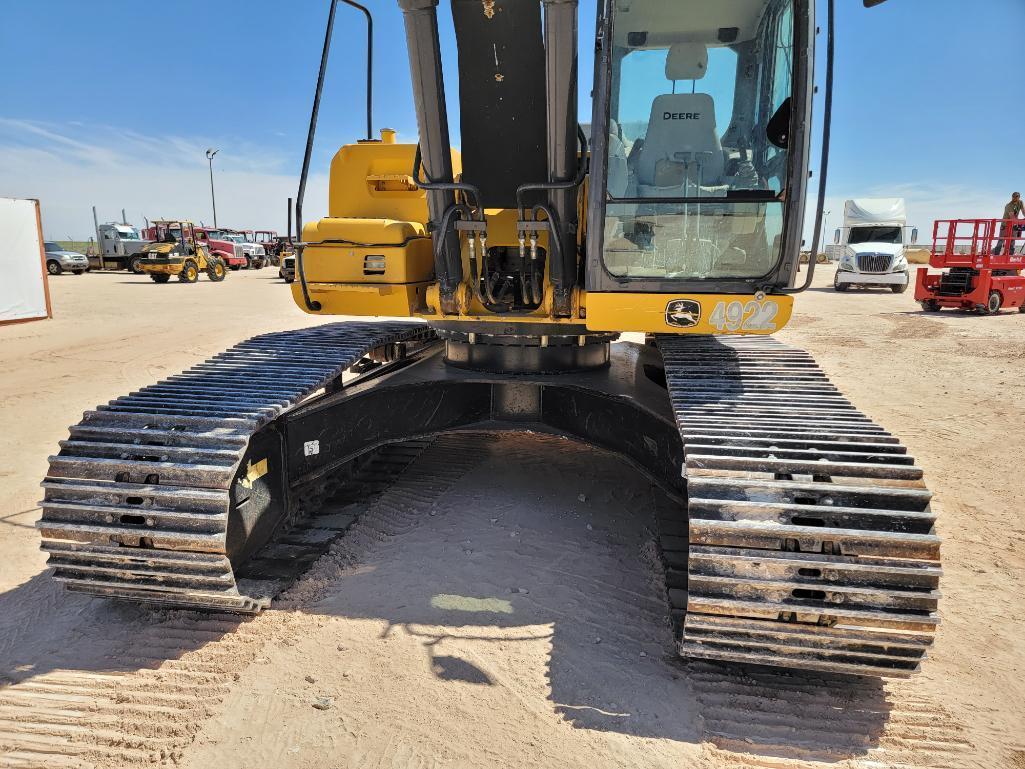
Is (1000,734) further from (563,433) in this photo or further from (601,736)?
(563,433)

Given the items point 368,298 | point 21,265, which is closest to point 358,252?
point 368,298

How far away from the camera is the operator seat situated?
3316 millimetres

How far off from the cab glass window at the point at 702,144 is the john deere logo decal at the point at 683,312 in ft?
0.44

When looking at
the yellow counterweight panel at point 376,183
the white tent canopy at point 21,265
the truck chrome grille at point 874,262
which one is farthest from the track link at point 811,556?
the truck chrome grille at point 874,262

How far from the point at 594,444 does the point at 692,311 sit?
1044mm

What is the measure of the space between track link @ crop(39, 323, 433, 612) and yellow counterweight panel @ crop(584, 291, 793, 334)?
5.55ft

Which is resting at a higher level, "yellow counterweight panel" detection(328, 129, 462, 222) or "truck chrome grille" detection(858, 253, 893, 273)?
"yellow counterweight panel" detection(328, 129, 462, 222)

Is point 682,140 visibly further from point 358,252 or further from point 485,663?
point 485,663

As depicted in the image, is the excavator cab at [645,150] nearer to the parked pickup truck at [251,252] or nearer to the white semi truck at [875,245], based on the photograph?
the white semi truck at [875,245]

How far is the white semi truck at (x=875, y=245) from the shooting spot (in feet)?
67.7

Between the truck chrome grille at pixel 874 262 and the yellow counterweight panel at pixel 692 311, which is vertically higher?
the truck chrome grille at pixel 874 262

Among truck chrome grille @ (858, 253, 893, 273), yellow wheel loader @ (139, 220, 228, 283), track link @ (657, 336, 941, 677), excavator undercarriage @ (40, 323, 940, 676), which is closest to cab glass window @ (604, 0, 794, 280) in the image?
excavator undercarriage @ (40, 323, 940, 676)

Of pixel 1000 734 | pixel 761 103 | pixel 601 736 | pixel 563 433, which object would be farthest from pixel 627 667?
pixel 761 103

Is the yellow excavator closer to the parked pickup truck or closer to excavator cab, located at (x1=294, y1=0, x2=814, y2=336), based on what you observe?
excavator cab, located at (x1=294, y1=0, x2=814, y2=336)
